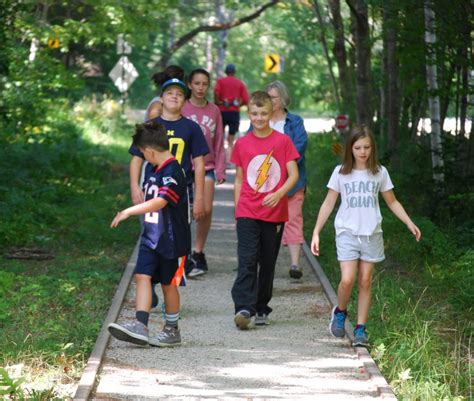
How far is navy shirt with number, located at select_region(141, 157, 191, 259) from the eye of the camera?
8.81m

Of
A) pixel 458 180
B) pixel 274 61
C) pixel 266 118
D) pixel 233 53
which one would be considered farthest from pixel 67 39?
pixel 233 53

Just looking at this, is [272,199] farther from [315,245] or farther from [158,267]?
[158,267]

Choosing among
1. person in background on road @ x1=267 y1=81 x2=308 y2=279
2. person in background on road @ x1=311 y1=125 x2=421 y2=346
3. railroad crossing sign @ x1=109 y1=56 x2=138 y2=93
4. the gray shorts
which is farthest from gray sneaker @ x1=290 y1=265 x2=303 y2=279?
railroad crossing sign @ x1=109 y1=56 x2=138 y2=93

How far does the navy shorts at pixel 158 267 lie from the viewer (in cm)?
888

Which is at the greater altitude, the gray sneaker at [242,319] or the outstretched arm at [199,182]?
the outstretched arm at [199,182]

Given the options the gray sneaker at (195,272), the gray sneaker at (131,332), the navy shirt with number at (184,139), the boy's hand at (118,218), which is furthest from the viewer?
the gray sneaker at (195,272)

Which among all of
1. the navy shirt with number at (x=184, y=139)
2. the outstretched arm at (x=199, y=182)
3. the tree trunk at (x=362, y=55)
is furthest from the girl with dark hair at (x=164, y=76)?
the tree trunk at (x=362, y=55)

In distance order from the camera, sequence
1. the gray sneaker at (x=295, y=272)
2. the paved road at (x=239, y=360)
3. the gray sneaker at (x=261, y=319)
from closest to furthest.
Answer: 1. the paved road at (x=239, y=360)
2. the gray sneaker at (x=261, y=319)
3. the gray sneaker at (x=295, y=272)

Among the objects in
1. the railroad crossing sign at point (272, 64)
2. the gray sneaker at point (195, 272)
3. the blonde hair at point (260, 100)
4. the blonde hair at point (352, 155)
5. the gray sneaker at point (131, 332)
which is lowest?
the gray sneaker at point (195, 272)

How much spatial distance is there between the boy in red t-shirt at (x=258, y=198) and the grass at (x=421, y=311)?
1002 millimetres

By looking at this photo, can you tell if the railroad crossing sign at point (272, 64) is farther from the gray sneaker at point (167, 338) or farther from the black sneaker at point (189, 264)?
the gray sneaker at point (167, 338)

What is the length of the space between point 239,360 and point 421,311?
202 cm

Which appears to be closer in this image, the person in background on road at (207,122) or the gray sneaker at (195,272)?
the person in background on road at (207,122)

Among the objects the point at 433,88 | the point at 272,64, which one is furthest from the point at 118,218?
the point at 272,64
